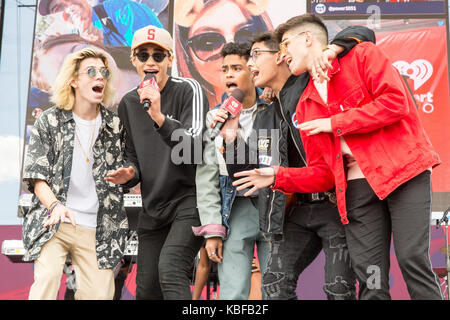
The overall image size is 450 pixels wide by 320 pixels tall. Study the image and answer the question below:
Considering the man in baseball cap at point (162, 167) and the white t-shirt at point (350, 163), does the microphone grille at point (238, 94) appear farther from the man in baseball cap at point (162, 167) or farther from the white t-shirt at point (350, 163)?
the white t-shirt at point (350, 163)

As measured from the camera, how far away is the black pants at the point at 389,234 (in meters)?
1.99

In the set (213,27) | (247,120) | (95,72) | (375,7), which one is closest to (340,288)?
(247,120)

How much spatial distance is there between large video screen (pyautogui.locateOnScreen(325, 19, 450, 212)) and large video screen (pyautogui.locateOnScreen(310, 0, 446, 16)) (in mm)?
103

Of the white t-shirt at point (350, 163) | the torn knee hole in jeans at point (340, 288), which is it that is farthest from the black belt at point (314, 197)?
the torn knee hole in jeans at point (340, 288)

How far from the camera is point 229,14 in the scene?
5430 millimetres

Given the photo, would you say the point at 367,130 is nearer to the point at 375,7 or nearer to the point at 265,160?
the point at 265,160

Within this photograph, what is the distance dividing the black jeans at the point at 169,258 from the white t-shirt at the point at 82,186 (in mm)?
318

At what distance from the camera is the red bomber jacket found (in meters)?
2.06

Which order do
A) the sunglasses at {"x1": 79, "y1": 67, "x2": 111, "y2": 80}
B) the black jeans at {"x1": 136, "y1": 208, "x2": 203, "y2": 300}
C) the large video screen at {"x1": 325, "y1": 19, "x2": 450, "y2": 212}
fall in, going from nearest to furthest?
the black jeans at {"x1": 136, "y1": 208, "x2": 203, "y2": 300} → the sunglasses at {"x1": 79, "y1": 67, "x2": 111, "y2": 80} → the large video screen at {"x1": 325, "y1": 19, "x2": 450, "y2": 212}

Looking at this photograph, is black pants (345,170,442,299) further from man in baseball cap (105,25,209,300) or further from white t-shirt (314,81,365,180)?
man in baseball cap (105,25,209,300)

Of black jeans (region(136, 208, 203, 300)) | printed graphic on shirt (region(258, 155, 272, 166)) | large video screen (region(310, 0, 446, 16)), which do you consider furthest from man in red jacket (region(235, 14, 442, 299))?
large video screen (region(310, 0, 446, 16))
